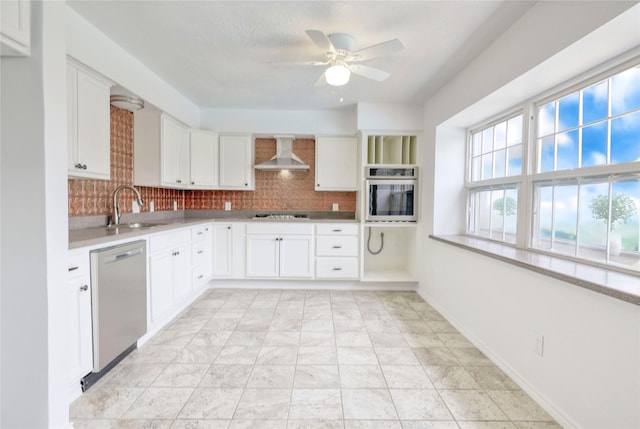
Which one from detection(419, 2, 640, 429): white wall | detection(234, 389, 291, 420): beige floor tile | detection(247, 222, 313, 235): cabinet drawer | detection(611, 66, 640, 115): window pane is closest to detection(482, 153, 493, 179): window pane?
detection(419, 2, 640, 429): white wall

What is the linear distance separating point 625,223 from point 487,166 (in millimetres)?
1431

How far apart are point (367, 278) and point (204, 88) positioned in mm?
2997

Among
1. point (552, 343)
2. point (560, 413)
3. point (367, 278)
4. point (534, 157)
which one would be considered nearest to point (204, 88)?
point (367, 278)

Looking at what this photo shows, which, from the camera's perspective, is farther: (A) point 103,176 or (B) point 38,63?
(A) point 103,176

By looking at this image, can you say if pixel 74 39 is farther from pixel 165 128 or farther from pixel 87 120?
pixel 165 128

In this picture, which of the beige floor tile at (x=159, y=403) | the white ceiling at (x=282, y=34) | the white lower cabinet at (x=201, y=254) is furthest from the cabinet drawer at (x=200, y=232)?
the beige floor tile at (x=159, y=403)

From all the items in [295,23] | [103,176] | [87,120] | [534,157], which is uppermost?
[295,23]

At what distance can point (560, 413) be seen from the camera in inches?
59.2

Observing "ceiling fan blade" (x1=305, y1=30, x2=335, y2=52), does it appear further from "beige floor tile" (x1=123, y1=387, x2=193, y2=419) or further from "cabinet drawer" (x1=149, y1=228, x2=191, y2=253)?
"beige floor tile" (x1=123, y1=387, x2=193, y2=419)

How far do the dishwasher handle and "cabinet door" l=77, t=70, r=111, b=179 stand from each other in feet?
2.09

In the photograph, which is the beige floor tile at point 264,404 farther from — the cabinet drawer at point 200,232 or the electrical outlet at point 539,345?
the cabinet drawer at point 200,232

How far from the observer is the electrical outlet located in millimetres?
1646

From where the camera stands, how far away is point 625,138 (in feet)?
4.97

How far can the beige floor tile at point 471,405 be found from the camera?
1537 millimetres
